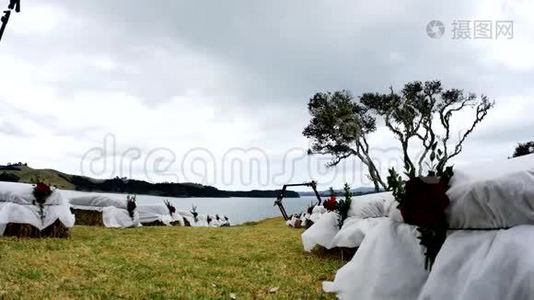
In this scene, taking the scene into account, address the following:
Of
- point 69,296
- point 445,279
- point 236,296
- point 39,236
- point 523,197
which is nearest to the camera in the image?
point 523,197

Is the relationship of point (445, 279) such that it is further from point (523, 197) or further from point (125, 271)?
point (125, 271)

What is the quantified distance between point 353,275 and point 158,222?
1977 cm

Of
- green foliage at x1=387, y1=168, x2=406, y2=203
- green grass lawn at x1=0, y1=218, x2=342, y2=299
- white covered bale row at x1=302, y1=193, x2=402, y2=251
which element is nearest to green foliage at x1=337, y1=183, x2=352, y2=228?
white covered bale row at x1=302, y1=193, x2=402, y2=251

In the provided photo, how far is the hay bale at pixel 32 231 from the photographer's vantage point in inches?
456

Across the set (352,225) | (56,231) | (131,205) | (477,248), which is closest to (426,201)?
(477,248)

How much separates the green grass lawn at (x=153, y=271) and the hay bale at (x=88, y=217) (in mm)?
9282

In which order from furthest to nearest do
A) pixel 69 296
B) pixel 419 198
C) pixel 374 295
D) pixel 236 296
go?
pixel 236 296 < pixel 69 296 < pixel 374 295 < pixel 419 198

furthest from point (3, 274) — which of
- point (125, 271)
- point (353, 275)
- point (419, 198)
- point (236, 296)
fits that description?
point (419, 198)

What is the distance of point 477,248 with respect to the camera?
3332 mm

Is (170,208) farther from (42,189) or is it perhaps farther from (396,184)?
(396,184)

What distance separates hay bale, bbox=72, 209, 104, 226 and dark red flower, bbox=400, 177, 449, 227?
59.6 feet

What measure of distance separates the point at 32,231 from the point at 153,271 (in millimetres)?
6116

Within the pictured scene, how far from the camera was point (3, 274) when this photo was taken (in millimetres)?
6316

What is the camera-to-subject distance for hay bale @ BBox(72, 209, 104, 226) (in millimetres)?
20000
